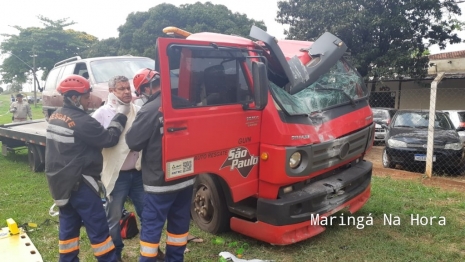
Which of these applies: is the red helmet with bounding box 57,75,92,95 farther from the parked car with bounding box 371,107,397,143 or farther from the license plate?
the parked car with bounding box 371,107,397,143

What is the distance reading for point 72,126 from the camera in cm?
291

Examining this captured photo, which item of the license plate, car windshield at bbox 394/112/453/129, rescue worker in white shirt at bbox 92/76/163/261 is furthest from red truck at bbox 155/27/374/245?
car windshield at bbox 394/112/453/129

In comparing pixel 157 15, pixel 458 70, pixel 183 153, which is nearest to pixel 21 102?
pixel 183 153

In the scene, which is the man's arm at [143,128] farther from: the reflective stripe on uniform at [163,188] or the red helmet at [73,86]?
the red helmet at [73,86]

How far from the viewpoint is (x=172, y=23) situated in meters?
21.4

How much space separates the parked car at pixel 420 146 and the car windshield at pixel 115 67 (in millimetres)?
5336

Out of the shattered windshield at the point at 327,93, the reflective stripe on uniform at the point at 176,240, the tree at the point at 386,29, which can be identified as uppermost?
the tree at the point at 386,29

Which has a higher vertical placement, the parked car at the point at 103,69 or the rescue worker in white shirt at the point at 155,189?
the parked car at the point at 103,69

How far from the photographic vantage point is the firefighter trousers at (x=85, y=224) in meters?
3.02

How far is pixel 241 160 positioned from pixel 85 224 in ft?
4.68

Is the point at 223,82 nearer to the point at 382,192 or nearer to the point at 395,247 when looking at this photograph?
the point at 395,247

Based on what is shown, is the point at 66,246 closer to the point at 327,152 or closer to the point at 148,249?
the point at 148,249

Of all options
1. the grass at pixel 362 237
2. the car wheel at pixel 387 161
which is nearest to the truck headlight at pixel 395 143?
the car wheel at pixel 387 161

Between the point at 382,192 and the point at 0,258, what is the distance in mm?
5064
